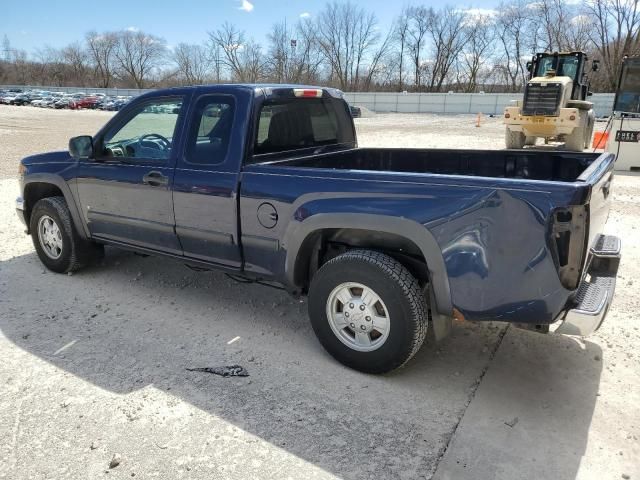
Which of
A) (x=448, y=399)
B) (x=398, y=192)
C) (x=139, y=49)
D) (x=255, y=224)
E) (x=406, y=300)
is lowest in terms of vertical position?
(x=448, y=399)

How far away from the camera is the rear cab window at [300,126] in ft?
13.2

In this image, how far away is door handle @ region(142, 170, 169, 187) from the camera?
165 inches

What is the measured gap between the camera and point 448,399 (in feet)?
10.5

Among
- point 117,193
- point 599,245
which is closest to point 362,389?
point 599,245

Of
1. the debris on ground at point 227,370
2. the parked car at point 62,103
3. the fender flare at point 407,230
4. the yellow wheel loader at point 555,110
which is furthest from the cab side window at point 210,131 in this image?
the parked car at point 62,103

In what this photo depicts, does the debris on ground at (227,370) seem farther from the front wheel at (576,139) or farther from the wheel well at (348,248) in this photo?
the front wheel at (576,139)

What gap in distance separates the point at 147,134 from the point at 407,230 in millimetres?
2746

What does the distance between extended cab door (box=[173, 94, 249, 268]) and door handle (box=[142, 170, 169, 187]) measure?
0.14 m

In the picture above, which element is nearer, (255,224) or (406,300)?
(406,300)

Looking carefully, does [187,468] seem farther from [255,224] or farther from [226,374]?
[255,224]

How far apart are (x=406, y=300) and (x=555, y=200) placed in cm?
103

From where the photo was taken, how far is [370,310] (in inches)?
132

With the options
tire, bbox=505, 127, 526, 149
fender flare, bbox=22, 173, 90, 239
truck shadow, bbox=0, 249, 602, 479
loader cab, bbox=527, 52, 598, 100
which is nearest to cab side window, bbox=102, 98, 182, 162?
→ fender flare, bbox=22, 173, 90, 239

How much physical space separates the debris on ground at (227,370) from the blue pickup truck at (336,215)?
1.94 feet
